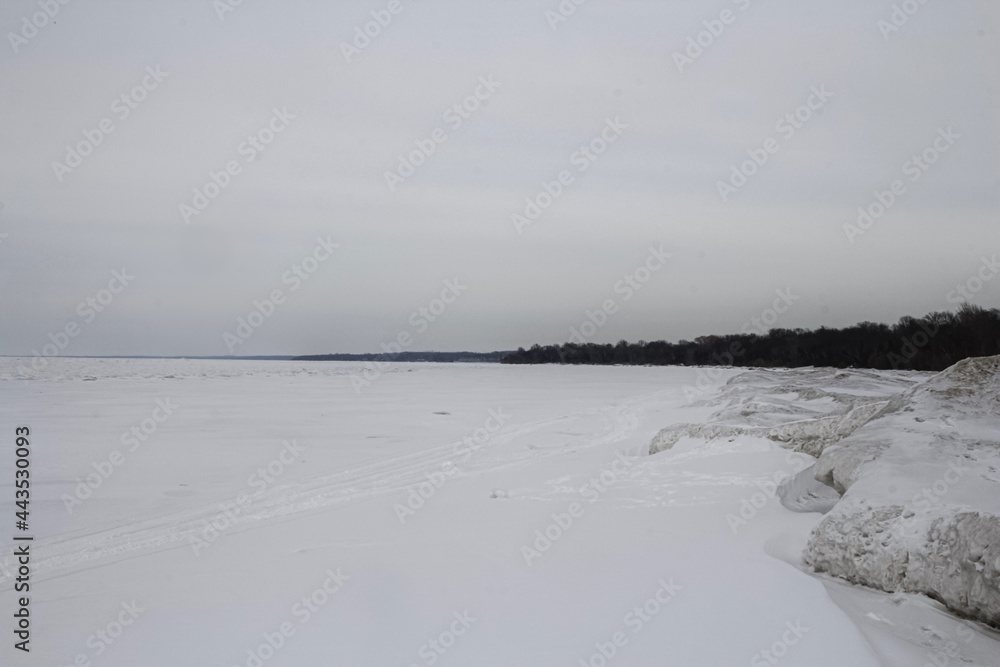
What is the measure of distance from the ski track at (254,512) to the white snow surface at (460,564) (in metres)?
0.04

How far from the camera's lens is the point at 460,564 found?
4754mm

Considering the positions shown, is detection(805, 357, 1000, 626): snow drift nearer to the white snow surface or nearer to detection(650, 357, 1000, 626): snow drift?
detection(650, 357, 1000, 626): snow drift

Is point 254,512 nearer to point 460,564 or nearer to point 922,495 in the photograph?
point 460,564

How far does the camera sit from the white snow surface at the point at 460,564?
350cm

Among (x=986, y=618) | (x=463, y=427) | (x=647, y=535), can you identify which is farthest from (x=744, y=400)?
(x=986, y=618)

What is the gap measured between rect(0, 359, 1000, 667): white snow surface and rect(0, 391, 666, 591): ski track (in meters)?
0.04

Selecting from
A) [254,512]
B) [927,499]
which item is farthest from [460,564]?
[927,499]

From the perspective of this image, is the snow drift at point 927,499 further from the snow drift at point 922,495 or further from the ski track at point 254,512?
the ski track at point 254,512

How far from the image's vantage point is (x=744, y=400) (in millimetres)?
12664

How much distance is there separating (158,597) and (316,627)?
1326 mm

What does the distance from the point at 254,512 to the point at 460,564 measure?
303 centimetres

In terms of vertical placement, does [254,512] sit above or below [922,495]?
below

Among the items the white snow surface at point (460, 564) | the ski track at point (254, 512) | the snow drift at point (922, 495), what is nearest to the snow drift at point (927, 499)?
the snow drift at point (922, 495)

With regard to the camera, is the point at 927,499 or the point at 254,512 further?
the point at 254,512
